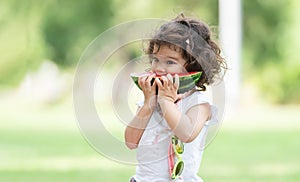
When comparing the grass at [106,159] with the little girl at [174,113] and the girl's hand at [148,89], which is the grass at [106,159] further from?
the girl's hand at [148,89]

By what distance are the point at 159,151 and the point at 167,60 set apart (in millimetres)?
316

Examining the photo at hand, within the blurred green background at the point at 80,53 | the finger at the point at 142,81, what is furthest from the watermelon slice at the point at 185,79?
the blurred green background at the point at 80,53

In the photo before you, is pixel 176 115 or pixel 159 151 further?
pixel 159 151

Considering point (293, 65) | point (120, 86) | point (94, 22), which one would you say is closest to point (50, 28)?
point (94, 22)

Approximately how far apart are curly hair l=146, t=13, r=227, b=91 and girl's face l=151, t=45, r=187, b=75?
0.5 inches

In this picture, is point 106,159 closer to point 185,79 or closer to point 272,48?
point 185,79

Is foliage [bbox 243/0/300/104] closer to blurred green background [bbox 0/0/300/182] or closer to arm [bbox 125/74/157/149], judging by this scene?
blurred green background [bbox 0/0/300/182]

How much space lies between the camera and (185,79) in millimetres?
3062

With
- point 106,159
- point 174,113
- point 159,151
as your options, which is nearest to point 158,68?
point 174,113

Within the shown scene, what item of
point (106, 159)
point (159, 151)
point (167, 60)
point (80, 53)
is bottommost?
point (159, 151)

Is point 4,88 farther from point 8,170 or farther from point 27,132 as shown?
point 8,170

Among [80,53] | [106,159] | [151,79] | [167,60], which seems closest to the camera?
[151,79]

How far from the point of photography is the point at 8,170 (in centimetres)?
717

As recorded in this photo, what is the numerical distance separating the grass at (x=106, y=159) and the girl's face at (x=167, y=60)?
3.32 m
